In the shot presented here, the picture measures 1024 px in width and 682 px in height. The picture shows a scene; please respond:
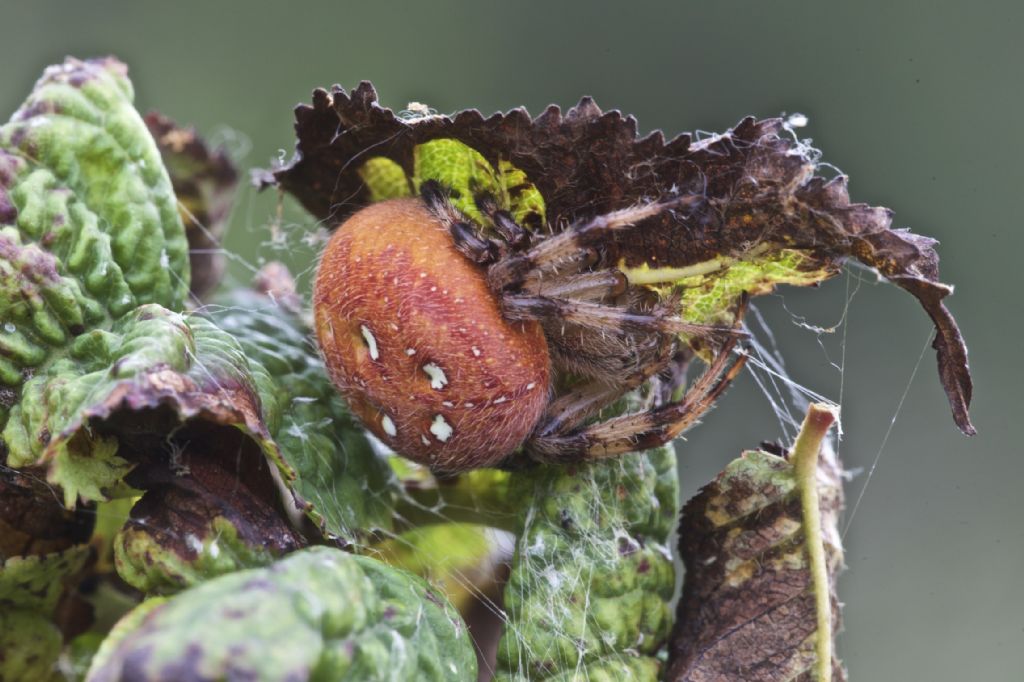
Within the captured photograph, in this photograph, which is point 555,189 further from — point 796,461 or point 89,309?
point 89,309

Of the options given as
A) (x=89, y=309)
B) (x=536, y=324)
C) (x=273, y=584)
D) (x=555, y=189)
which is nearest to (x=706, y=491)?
(x=536, y=324)

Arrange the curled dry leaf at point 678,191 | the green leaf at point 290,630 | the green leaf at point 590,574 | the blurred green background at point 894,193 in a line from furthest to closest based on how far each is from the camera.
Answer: the blurred green background at point 894,193 < the green leaf at point 590,574 < the curled dry leaf at point 678,191 < the green leaf at point 290,630

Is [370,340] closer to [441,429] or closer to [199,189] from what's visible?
[441,429]

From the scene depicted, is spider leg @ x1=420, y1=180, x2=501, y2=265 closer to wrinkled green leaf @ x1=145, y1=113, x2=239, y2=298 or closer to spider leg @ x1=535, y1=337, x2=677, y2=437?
spider leg @ x1=535, y1=337, x2=677, y2=437

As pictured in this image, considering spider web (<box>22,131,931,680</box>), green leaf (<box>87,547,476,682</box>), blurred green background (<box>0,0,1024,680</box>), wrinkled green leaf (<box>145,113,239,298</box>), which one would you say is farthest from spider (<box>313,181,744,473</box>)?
blurred green background (<box>0,0,1024,680</box>)

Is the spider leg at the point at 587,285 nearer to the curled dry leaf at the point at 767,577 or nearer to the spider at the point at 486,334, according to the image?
the spider at the point at 486,334

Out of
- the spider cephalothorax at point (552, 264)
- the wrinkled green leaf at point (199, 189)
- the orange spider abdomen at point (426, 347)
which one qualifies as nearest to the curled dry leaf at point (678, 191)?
the spider cephalothorax at point (552, 264)
